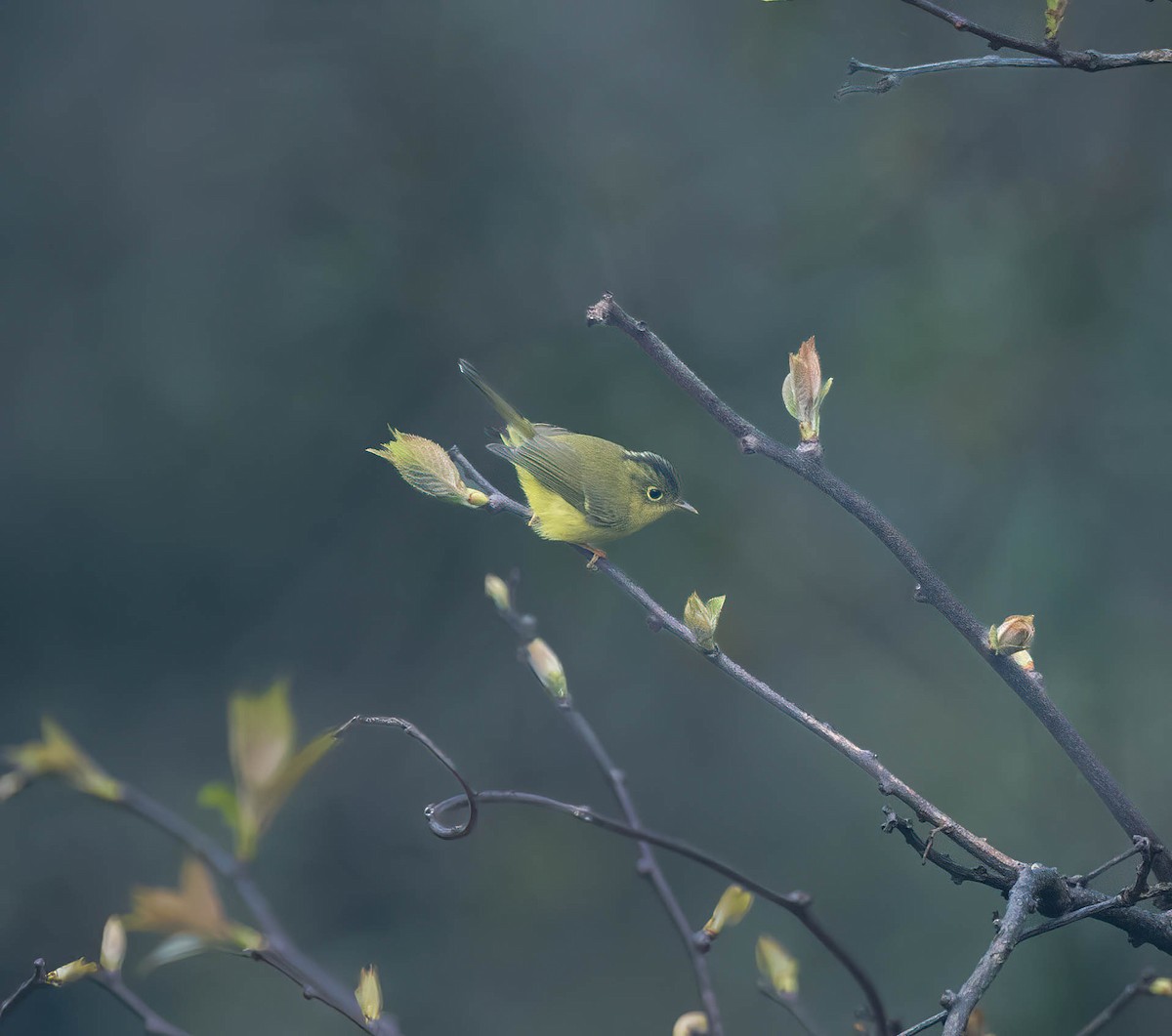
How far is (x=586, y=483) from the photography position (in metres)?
0.39

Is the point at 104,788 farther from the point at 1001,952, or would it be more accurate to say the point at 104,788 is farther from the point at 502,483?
the point at 502,483

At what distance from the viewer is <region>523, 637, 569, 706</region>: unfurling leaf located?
0.91 feet

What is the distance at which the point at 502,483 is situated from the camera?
60cm

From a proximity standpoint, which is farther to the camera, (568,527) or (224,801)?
(568,527)

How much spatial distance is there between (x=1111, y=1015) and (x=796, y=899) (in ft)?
0.37

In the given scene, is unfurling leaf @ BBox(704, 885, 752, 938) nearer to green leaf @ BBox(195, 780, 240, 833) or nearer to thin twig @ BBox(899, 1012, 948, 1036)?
thin twig @ BBox(899, 1012, 948, 1036)

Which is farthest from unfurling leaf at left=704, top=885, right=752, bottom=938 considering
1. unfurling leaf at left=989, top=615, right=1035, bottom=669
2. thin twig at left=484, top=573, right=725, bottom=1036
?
unfurling leaf at left=989, top=615, right=1035, bottom=669

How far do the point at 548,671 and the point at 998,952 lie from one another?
0.13m

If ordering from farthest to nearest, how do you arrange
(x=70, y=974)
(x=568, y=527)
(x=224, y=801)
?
(x=568, y=527)
(x=70, y=974)
(x=224, y=801)

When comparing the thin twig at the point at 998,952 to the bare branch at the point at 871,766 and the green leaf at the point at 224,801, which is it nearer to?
the bare branch at the point at 871,766

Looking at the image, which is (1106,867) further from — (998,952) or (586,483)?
(586,483)

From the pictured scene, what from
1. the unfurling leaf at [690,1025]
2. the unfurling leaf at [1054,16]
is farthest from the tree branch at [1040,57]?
the unfurling leaf at [690,1025]

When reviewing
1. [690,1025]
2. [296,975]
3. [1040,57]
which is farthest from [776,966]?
[1040,57]

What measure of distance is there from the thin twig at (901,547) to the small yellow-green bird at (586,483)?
0.11 metres
